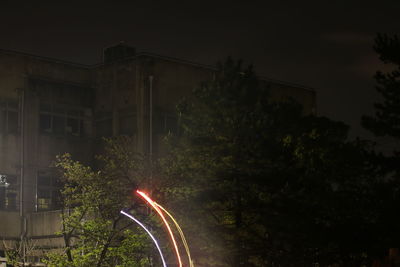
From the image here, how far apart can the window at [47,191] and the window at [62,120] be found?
128 inches

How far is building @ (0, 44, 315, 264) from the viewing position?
5938 centimetres

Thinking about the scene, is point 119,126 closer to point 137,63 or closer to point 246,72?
point 137,63

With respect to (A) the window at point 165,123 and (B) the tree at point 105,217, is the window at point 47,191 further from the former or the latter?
(B) the tree at point 105,217

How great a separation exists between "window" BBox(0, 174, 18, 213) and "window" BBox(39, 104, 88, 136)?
14.2 ft

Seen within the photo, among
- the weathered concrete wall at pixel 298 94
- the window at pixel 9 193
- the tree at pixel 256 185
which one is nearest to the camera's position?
the tree at pixel 256 185

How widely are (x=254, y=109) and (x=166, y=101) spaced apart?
74.3 feet

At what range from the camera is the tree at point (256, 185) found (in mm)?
37000

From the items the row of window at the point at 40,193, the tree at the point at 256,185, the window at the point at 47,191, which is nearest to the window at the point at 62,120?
the window at the point at 47,191

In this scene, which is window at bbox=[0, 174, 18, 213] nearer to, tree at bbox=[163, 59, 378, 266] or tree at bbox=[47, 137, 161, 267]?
tree at bbox=[47, 137, 161, 267]

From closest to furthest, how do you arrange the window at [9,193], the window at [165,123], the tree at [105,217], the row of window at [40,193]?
the tree at [105,217] → the window at [9,193] → the row of window at [40,193] → the window at [165,123]

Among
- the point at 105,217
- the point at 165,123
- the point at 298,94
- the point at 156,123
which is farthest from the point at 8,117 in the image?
the point at 105,217

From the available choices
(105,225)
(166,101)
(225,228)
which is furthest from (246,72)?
(166,101)

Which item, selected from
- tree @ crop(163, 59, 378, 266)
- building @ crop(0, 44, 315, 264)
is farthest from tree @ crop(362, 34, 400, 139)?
building @ crop(0, 44, 315, 264)

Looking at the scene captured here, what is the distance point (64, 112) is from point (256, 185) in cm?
2871
